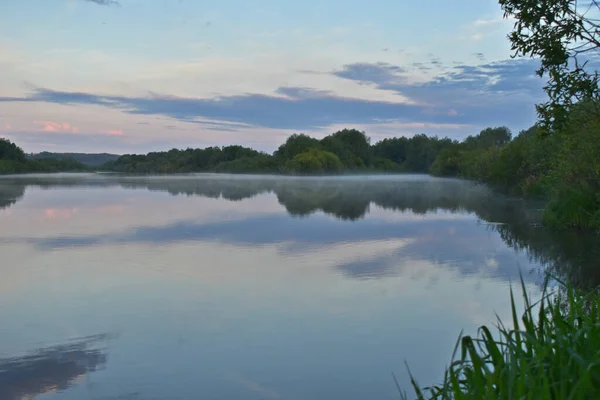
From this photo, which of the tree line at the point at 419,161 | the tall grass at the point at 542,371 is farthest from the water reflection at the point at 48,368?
the tree line at the point at 419,161

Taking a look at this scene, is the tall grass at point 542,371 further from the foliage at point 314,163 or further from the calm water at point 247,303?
the foliage at point 314,163

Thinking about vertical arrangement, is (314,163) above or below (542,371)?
above

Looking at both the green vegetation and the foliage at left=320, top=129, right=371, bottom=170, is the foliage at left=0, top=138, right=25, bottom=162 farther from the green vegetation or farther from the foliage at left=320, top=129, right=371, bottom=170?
the foliage at left=320, top=129, right=371, bottom=170

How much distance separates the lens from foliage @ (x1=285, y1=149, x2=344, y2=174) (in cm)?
8569

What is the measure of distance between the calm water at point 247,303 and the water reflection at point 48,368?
0.02m

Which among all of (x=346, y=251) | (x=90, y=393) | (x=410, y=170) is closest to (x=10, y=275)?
(x=90, y=393)

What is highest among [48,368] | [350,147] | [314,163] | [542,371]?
[350,147]

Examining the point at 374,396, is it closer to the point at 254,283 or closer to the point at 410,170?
the point at 254,283

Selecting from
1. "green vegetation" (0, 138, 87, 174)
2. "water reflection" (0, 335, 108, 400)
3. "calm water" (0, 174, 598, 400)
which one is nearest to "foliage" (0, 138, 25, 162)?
"green vegetation" (0, 138, 87, 174)

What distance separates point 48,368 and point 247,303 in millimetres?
2882

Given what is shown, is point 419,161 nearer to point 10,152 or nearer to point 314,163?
point 314,163

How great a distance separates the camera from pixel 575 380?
293 centimetres

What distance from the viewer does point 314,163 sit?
3383 inches

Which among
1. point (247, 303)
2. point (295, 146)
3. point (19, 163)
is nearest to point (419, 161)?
point (295, 146)
